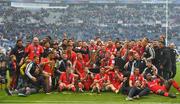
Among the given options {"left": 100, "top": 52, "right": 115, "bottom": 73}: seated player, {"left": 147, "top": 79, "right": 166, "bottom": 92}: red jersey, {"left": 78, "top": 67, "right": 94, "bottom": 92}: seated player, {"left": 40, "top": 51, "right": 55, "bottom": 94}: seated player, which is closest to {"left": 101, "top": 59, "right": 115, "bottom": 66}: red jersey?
{"left": 100, "top": 52, "right": 115, "bottom": 73}: seated player

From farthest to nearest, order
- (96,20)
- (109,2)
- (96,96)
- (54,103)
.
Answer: (109,2) < (96,20) < (96,96) < (54,103)

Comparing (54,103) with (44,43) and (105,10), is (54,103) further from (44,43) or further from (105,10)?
(105,10)

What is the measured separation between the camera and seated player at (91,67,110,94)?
535 inches

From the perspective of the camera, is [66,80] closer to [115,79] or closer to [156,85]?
[115,79]

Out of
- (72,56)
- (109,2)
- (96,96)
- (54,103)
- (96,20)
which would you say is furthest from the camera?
(109,2)

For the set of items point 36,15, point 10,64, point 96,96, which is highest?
point 36,15

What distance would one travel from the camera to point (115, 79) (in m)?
13.8

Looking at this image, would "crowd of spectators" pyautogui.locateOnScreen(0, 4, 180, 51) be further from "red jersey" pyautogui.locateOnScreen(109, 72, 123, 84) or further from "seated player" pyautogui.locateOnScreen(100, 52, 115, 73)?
"red jersey" pyautogui.locateOnScreen(109, 72, 123, 84)

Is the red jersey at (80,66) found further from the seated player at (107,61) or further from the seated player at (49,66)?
the seated player at (49,66)

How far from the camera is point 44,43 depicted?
47.8ft

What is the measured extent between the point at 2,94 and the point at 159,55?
17.2ft

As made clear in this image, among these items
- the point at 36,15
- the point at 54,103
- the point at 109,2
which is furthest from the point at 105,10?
the point at 54,103

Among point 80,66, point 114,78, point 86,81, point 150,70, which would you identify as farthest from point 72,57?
point 150,70

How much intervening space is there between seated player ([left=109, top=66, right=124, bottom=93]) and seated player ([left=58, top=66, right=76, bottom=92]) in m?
1.25
